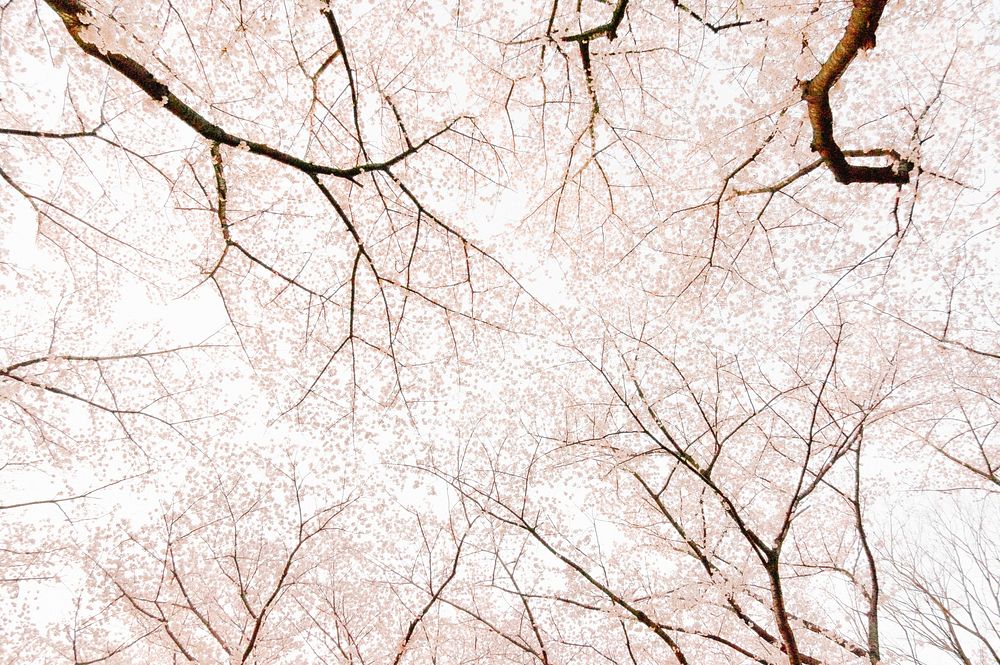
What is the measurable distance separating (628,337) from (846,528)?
225 inches

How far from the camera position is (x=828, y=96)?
11.4ft

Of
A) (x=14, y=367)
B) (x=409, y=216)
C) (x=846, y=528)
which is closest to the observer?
(x=14, y=367)

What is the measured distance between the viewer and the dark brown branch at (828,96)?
9.78ft

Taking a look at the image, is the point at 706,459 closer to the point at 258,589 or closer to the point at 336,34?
the point at 336,34

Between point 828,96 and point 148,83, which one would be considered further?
point 828,96

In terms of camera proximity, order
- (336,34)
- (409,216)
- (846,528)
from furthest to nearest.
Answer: (846,528) → (409,216) → (336,34)

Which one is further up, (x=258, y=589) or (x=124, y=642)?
(x=258, y=589)

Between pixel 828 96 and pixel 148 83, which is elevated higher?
pixel 828 96

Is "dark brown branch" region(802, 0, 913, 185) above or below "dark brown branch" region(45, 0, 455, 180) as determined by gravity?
above

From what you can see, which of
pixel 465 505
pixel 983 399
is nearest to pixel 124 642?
pixel 465 505

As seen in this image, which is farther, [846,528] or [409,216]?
[846,528]

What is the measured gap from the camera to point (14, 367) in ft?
13.4

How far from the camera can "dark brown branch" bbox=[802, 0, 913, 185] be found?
9.78 feet

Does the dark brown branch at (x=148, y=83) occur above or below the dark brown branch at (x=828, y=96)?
below
